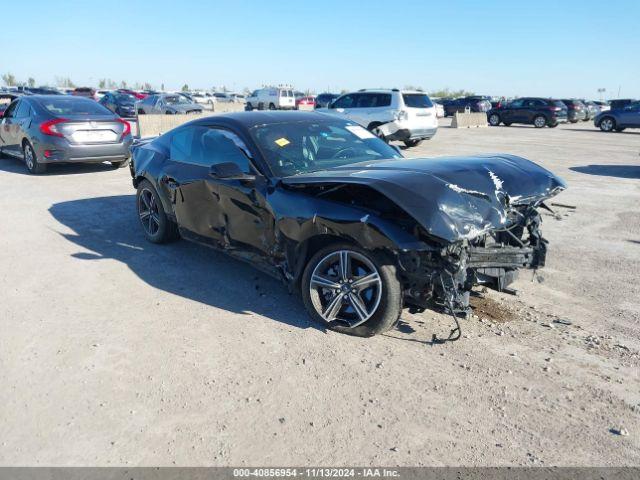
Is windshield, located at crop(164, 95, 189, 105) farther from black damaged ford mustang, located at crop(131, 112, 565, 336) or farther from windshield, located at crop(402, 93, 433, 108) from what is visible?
black damaged ford mustang, located at crop(131, 112, 565, 336)

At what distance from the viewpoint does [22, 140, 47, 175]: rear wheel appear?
10902 mm

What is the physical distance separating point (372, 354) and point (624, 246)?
4296 mm

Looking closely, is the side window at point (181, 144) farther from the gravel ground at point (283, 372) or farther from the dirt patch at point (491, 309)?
the dirt patch at point (491, 309)

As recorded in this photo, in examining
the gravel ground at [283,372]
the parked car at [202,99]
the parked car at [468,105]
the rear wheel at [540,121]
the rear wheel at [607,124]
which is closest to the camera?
the gravel ground at [283,372]

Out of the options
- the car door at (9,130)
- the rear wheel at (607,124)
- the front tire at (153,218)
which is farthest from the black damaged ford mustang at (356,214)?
the rear wheel at (607,124)

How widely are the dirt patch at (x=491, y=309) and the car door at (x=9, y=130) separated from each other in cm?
1103

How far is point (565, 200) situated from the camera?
355 inches

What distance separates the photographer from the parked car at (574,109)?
110 feet

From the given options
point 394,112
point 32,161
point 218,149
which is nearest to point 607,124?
point 394,112

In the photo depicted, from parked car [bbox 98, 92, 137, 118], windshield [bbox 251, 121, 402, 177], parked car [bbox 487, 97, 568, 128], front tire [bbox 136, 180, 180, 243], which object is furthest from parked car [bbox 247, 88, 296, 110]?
windshield [bbox 251, 121, 402, 177]

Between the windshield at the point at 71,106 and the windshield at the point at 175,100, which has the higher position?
the windshield at the point at 175,100

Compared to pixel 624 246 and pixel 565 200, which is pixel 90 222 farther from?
pixel 565 200

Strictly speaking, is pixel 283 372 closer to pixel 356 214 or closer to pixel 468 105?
pixel 356 214

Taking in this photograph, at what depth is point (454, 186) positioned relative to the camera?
373cm
